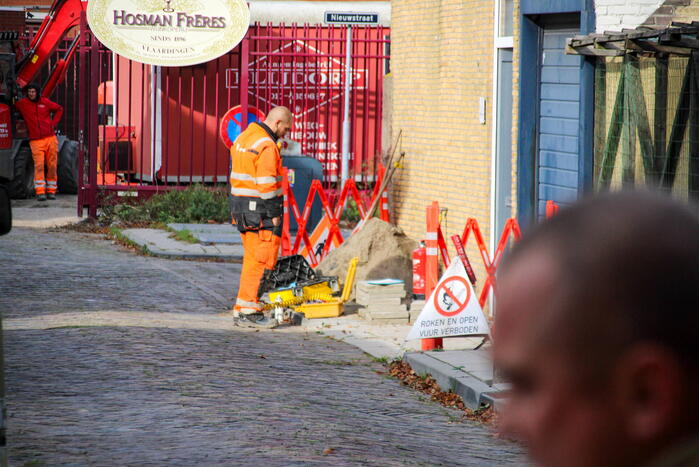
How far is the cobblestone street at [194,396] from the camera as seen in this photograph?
236 inches

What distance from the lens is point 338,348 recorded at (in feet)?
32.6

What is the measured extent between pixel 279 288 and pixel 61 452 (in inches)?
229

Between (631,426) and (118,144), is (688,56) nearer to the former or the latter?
(631,426)

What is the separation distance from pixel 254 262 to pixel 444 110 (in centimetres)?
346

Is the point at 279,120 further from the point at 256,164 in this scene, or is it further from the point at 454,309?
the point at 454,309

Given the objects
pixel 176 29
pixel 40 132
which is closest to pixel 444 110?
pixel 176 29

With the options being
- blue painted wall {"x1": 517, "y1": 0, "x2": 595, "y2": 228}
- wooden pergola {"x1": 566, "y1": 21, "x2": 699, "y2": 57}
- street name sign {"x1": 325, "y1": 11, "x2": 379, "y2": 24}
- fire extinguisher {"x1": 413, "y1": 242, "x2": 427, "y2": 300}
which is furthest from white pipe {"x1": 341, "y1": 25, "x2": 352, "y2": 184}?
wooden pergola {"x1": 566, "y1": 21, "x2": 699, "y2": 57}

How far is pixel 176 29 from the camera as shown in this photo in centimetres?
1909

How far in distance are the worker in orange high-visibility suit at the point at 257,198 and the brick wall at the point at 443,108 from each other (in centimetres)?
234

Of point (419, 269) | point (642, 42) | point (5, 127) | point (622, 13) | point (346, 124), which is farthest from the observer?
point (5, 127)

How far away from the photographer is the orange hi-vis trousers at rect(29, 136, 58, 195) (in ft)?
73.2

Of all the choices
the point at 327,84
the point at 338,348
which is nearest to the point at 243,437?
the point at 338,348

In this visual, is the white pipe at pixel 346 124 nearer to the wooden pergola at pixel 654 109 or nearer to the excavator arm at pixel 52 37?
the excavator arm at pixel 52 37

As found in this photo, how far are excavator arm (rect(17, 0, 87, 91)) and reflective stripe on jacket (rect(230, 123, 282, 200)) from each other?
38.7 ft
